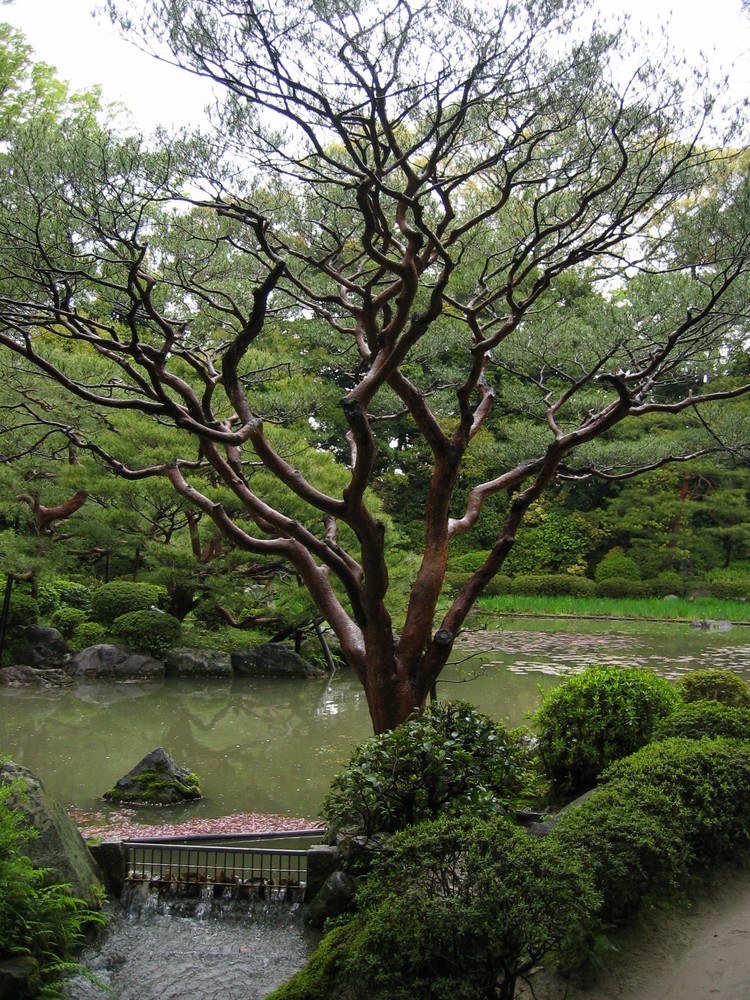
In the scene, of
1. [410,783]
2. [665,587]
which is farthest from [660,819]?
[665,587]

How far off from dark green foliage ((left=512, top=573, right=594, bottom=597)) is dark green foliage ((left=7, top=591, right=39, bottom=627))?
10484 millimetres

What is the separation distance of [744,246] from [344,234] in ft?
8.12

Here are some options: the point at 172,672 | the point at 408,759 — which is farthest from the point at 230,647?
the point at 408,759

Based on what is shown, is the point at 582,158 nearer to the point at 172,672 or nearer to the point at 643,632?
the point at 172,672

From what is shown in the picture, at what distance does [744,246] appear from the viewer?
5.14m

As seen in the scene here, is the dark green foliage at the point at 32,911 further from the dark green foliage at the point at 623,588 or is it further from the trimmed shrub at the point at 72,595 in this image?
the dark green foliage at the point at 623,588

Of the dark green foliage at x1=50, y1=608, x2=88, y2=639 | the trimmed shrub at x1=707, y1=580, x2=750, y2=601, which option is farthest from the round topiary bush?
the trimmed shrub at x1=707, y1=580, x2=750, y2=601

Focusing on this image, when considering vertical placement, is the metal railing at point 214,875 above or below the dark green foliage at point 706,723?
below

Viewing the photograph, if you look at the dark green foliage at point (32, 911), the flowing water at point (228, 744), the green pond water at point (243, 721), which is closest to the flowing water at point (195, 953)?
the flowing water at point (228, 744)


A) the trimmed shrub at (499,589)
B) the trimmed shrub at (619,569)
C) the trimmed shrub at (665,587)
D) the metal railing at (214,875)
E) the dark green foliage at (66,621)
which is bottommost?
the metal railing at (214,875)

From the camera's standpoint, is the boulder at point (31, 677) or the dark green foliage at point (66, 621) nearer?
the boulder at point (31, 677)

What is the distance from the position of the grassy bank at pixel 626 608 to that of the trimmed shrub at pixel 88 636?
311 inches

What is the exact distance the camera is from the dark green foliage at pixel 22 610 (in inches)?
424

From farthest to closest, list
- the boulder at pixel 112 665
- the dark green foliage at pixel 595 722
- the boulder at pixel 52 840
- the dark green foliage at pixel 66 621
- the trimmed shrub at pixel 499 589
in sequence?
the trimmed shrub at pixel 499 589
the dark green foliage at pixel 66 621
the boulder at pixel 112 665
the dark green foliage at pixel 595 722
the boulder at pixel 52 840
